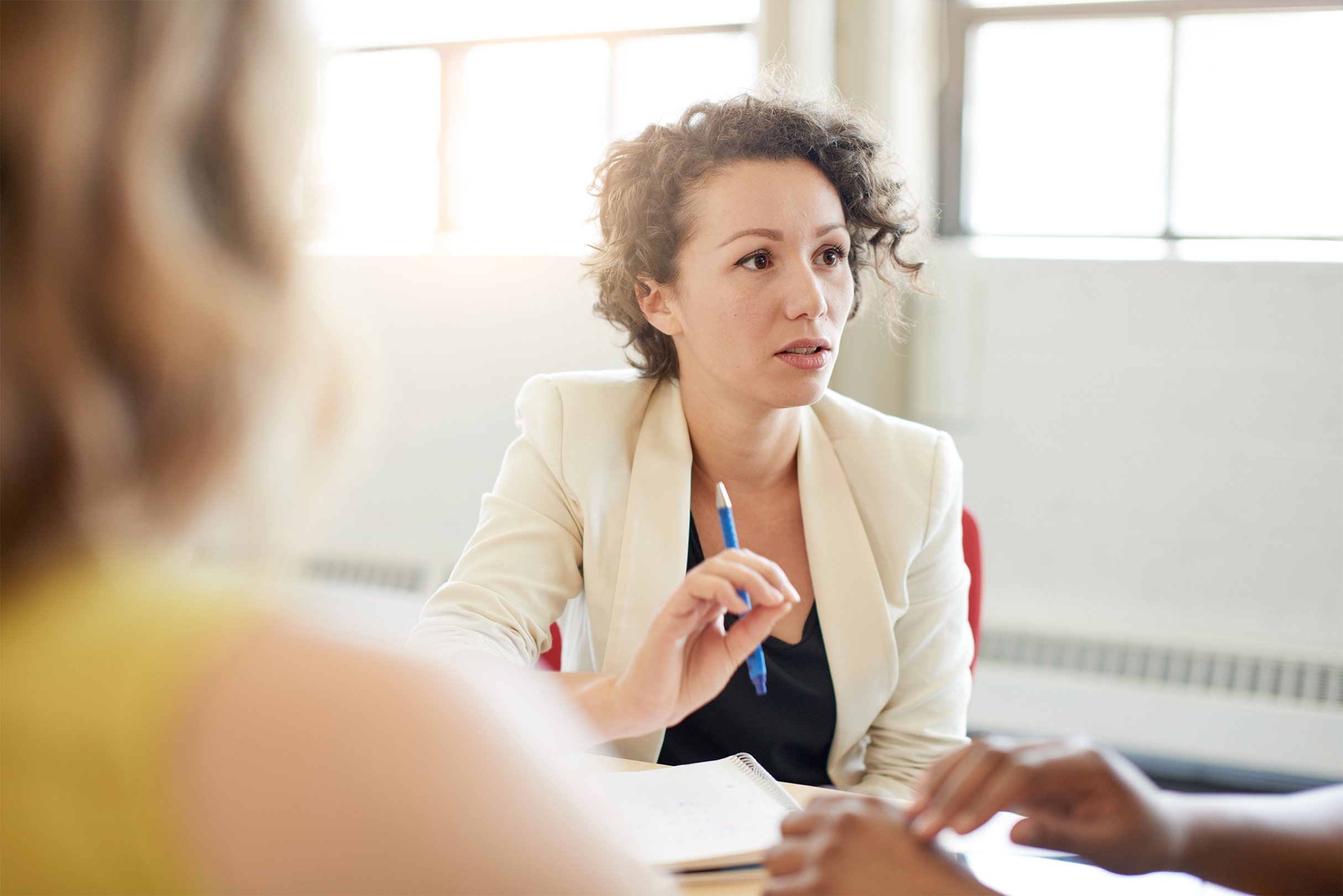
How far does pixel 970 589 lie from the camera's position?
1687mm

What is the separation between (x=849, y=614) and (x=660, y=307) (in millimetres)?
613

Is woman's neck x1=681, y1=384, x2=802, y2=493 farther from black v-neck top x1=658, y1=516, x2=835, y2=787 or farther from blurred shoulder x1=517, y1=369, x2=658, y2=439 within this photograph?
black v-neck top x1=658, y1=516, x2=835, y2=787

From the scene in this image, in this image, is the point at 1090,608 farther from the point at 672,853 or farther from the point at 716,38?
the point at 672,853

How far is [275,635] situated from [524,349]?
9.86 feet

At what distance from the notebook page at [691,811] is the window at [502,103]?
241 cm

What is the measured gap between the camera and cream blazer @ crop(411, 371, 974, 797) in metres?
1.44

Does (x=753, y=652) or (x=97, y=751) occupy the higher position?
(x=97, y=751)

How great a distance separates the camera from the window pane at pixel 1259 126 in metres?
2.67

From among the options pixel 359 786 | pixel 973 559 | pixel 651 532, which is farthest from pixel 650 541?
pixel 359 786

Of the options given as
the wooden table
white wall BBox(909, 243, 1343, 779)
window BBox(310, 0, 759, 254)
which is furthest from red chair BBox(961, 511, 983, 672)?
window BBox(310, 0, 759, 254)

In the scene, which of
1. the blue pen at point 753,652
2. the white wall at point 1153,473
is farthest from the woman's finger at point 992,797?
the white wall at point 1153,473

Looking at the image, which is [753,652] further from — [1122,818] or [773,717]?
[1122,818]

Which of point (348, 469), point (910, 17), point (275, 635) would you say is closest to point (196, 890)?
point (275, 635)

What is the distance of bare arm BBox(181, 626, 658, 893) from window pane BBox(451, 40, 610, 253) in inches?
122
